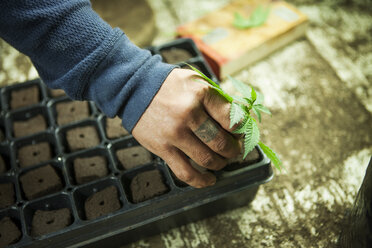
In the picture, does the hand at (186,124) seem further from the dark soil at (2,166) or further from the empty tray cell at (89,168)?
the dark soil at (2,166)

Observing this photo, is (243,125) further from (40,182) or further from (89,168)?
(40,182)

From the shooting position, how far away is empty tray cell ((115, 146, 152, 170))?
1.17m

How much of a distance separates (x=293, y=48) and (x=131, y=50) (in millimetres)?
1110

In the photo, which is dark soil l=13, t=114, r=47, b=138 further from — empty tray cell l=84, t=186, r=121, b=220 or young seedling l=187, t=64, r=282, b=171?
young seedling l=187, t=64, r=282, b=171

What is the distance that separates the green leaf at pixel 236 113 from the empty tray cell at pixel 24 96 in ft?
3.10

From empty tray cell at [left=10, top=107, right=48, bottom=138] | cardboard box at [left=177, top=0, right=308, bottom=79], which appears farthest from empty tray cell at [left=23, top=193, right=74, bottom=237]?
cardboard box at [left=177, top=0, right=308, bottom=79]

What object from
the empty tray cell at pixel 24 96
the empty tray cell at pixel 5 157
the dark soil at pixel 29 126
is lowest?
the empty tray cell at pixel 5 157

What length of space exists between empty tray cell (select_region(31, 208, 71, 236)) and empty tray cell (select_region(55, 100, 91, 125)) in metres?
0.39

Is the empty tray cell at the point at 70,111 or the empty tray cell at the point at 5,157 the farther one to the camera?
the empty tray cell at the point at 70,111

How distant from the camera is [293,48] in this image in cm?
174

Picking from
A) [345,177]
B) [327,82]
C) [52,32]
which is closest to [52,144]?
[52,32]

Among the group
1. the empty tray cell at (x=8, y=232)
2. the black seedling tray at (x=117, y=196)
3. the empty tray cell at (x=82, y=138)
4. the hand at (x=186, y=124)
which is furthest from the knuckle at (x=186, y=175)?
the empty tray cell at (x=8, y=232)

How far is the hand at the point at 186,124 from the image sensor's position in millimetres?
877

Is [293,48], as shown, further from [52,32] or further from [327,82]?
[52,32]
